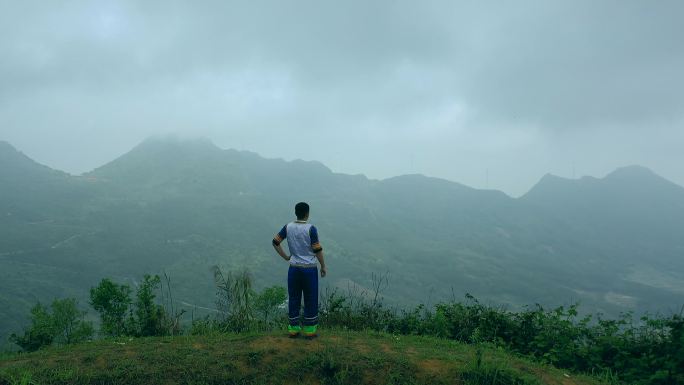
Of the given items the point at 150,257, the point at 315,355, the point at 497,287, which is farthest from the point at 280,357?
the point at 497,287

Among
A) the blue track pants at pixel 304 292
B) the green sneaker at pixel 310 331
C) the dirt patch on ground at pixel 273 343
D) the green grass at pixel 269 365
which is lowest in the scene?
the green grass at pixel 269 365

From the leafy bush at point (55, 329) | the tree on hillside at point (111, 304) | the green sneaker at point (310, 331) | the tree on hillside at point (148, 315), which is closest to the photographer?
the green sneaker at point (310, 331)

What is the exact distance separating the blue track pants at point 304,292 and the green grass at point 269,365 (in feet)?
1.31

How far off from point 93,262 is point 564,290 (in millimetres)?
163223

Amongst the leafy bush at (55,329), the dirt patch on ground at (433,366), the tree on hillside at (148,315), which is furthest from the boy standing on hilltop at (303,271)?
the leafy bush at (55,329)

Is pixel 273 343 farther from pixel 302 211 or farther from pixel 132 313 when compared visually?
pixel 132 313

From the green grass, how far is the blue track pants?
399 mm

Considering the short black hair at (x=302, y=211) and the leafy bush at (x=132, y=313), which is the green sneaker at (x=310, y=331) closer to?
the short black hair at (x=302, y=211)

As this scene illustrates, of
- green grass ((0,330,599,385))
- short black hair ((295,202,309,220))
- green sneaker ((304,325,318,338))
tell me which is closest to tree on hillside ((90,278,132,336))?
green grass ((0,330,599,385))

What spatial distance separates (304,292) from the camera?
24.9 feet

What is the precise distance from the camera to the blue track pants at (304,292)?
7484 millimetres

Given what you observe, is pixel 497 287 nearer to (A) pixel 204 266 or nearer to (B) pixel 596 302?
(B) pixel 596 302

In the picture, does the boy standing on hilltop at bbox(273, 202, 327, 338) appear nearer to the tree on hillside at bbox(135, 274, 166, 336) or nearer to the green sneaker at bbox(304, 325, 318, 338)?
the green sneaker at bbox(304, 325, 318, 338)

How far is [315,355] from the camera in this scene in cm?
661
